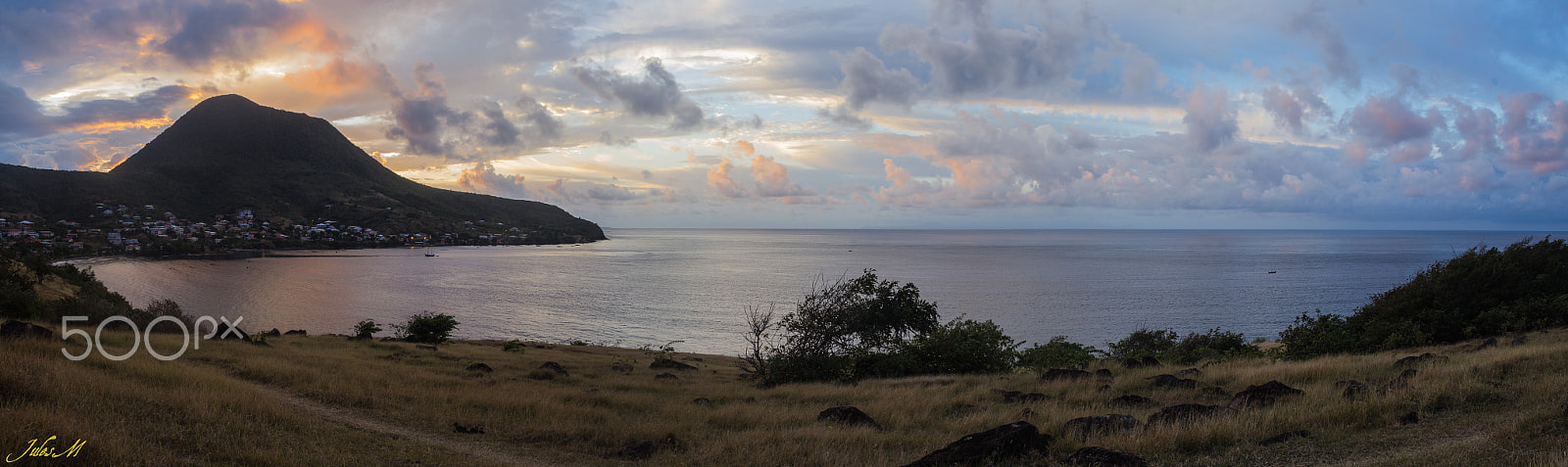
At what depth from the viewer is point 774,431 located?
408 inches

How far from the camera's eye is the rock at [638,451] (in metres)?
9.50

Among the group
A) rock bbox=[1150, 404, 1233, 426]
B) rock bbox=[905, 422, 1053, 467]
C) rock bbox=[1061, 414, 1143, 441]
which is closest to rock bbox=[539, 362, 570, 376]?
rock bbox=[905, 422, 1053, 467]

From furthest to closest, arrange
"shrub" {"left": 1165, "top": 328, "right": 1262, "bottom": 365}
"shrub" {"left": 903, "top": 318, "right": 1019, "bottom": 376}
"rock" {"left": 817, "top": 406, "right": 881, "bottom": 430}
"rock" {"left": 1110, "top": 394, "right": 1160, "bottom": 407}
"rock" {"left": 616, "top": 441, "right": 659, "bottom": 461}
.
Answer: "shrub" {"left": 1165, "top": 328, "right": 1262, "bottom": 365}
"shrub" {"left": 903, "top": 318, "right": 1019, "bottom": 376}
"rock" {"left": 1110, "top": 394, "right": 1160, "bottom": 407}
"rock" {"left": 817, "top": 406, "right": 881, "bottom": 430}
"rock" {"left": 616, "top": 441, "right": 659, "bottom": 461}

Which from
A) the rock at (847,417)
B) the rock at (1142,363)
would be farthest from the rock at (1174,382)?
the rock at (847,417)

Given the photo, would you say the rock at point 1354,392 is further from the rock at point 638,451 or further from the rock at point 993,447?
the rock at point 638,451

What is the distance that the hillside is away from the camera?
12625 cm

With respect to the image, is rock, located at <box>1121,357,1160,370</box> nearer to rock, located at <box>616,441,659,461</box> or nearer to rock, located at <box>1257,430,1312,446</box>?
rock, located at <box>1257,430,1312,446</box>

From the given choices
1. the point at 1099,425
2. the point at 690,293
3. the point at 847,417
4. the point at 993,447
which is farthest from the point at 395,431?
the point at 690,293

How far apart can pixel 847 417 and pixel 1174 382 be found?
271 inches

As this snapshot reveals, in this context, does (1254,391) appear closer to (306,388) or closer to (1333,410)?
(1333,410)

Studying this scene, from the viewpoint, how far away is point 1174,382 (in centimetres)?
1327

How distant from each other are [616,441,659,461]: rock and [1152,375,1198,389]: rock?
1001 cm

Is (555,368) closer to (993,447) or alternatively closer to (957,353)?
(957,353)

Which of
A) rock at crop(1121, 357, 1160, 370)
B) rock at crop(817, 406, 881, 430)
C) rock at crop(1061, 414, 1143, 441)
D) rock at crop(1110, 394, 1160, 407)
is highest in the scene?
rock at crop(1061, 414, 1143, 441)
